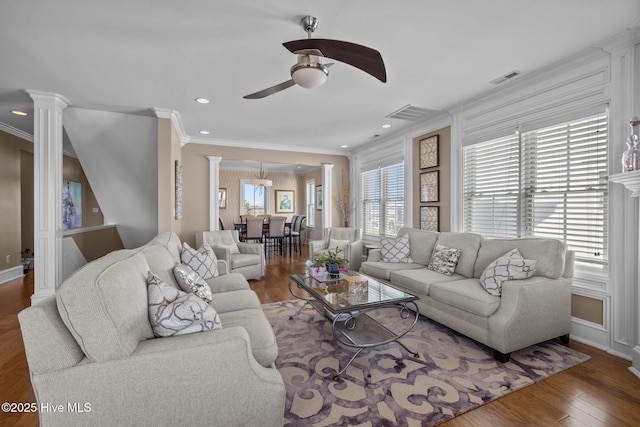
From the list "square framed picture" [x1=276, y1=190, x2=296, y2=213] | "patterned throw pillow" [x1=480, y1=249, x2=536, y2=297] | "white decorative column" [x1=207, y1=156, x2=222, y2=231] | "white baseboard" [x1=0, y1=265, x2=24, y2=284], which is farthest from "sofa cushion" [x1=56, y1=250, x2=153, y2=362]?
"square framed picture" [x1=276, y1=190, x2=296, y2=213]

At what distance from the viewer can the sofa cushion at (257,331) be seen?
1654 mm

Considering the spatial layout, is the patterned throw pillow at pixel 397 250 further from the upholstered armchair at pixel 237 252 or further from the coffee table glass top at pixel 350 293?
the upholstered armchair at pixel 237 252

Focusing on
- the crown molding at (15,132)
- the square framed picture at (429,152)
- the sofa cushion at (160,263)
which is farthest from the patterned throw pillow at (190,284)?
Answer: the crown molding at (15,132)

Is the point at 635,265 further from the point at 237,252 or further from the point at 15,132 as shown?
the point at 15,132

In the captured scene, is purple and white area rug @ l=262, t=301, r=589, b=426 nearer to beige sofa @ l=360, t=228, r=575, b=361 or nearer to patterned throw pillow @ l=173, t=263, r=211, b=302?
beige sofa @ l=360, t=228, r=575, b=361

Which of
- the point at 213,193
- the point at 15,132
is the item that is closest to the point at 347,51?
the point at 213,193

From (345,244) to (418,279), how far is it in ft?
8.02

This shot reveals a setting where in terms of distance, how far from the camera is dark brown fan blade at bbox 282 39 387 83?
172 cm

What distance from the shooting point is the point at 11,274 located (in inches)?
194

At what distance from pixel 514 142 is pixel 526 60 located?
93 centimetres

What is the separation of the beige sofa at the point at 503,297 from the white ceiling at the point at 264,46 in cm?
178

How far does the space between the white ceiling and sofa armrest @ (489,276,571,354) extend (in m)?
2.03

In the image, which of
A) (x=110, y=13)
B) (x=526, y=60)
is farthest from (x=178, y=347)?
(x=526, y=60)

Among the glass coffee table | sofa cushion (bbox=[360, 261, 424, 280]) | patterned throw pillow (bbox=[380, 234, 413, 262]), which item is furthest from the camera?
patterned throw pillow (bbox=[380, 234, 413, 262])
